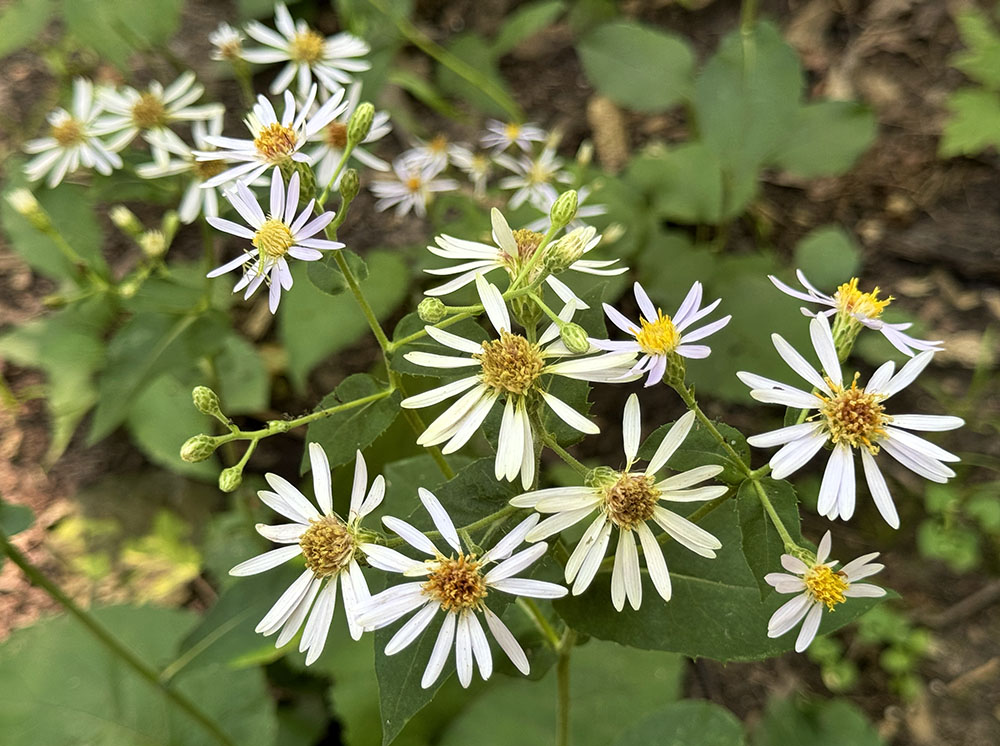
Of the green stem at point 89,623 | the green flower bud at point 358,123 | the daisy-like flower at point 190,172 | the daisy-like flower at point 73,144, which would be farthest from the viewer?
the daisy-like flower at point 73,144

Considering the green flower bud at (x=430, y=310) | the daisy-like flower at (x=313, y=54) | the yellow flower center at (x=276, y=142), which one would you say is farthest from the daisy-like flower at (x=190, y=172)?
the green flower bud at (x=430, y=310)

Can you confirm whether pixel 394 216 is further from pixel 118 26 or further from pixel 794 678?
pixel 794 678

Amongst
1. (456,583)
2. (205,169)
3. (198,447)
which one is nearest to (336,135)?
(205,169)

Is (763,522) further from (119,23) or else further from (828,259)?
(119,23)

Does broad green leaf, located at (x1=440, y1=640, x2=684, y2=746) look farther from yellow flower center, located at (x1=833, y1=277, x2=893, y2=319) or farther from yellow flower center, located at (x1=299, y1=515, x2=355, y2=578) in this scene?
yellow flower center, located at (x1=833, y1=277, x2=893, y2=319)

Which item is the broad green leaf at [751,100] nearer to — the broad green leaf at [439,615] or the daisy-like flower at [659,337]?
the daisy-like flower at [659,337]

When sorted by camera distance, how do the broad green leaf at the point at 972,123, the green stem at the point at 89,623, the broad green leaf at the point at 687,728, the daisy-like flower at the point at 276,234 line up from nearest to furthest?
the daisy-like flower at the point at 276,234
the green stem at the point at 89,623
the broad green leaf at the point at 687,728
the broad green leaf at the point at 972,123

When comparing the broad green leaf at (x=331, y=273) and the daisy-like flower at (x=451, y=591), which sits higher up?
the broad green leaf at (x=331, y=273)
